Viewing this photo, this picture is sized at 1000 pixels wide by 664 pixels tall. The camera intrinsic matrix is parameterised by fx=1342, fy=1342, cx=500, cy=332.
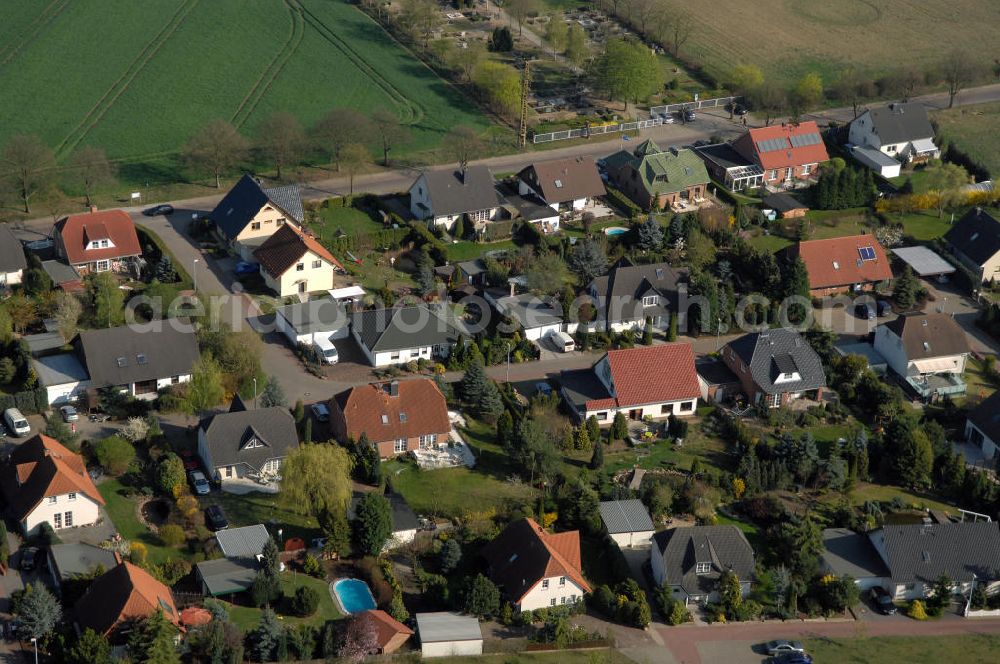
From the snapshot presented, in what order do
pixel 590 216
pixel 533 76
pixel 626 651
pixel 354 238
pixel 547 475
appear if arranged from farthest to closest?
pixel 533 76, pixel 590 216, pixel 354 238, pixel 547 475, pixel 626 651

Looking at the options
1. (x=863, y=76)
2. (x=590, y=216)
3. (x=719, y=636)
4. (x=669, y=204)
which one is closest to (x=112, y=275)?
(x=590, y=216)

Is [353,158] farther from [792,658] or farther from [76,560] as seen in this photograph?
[792,658]

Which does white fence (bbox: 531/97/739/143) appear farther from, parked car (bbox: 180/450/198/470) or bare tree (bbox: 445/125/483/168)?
parked car (bbox: 180/450/198/470)

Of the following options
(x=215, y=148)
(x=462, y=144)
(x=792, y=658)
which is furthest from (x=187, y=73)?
(x=792, y=658)

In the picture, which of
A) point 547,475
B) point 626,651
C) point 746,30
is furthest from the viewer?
point 746,30

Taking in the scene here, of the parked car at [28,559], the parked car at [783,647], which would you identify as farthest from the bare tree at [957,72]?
the parked car at [28,559]

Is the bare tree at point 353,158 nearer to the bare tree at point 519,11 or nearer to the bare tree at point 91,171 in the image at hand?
the bare tree at point 91,171

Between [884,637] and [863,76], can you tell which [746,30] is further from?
[884,637]
